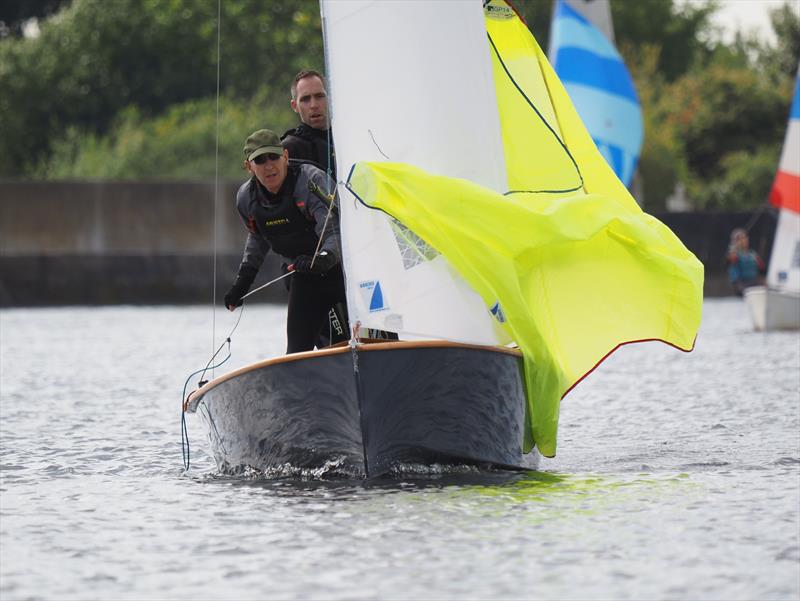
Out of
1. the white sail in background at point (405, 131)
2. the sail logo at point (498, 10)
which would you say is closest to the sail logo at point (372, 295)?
the white sail in background at point (405, 131)

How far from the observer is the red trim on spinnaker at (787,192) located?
25.0m

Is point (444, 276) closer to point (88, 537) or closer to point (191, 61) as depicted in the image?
point (88, 537)

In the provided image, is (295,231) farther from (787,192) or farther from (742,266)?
(742,266)

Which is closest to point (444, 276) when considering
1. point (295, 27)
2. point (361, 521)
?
point (361, 521)

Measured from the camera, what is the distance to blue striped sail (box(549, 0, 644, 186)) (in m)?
26.6

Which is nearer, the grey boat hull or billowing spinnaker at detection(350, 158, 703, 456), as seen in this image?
the grey boat hull

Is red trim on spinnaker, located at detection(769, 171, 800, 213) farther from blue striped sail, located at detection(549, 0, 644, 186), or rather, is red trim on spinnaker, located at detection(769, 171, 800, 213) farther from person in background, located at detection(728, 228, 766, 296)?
person in background, located at detection(728, 228, 766, 296)

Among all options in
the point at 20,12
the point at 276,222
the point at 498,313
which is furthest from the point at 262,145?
the point at 20,12

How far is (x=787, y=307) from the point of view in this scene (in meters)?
24.1

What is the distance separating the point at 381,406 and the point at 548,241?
1374mm

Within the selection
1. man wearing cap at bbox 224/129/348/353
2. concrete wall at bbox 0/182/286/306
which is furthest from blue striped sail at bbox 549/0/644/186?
man wearing cap at bbox 224/129/348/353

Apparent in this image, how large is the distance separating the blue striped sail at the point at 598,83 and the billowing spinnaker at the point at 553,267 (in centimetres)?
1663

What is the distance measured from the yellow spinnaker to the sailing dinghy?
0.01 meters

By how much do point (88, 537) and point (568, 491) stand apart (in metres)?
2.38
